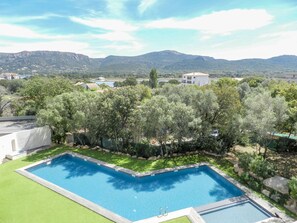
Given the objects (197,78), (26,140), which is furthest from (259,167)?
(197,78)

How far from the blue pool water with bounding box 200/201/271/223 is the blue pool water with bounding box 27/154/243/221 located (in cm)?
112

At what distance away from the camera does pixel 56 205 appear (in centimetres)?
1191

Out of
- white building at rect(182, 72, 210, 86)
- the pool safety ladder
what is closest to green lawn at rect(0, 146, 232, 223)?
the pool safety ladder

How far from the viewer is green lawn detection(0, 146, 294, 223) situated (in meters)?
10.8

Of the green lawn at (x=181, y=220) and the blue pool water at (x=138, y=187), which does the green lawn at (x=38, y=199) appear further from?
the green lawn at (x=181, y=220)

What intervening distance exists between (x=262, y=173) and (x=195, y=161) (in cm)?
504

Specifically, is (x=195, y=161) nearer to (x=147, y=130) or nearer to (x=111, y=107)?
(x=147, y=130)

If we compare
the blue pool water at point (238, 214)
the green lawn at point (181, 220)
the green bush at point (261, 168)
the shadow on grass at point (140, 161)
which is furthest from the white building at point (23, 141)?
the green bush at point (261, 168)

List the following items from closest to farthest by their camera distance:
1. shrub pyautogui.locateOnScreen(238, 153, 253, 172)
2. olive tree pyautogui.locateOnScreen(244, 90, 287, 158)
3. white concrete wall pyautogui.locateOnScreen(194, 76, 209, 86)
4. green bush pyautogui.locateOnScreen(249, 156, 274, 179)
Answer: green bush pyautogui.locateOnScreen(249, 156, 274, 179) < shrub pyautogui.locateOnScreen(238, 153, 253, 172) < olive tree pyautogui.locateOnScreen(244, 90, 287, 158) < white concrete wall pyautogui.locateOnScreen(194, 76, 209, 86)

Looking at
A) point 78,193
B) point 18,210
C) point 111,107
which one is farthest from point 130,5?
point 18,210

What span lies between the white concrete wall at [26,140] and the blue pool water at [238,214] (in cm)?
1615

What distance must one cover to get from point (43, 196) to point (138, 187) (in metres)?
5.32

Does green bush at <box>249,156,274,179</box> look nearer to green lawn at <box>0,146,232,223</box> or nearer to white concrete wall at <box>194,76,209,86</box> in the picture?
green lawn at <box>0,146,232,223</box>

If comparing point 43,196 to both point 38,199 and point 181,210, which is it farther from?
point 181,210
